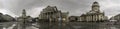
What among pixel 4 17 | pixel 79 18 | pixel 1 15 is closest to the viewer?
pixel 1 15

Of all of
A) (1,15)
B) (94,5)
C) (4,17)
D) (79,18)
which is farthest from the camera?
(94,5)

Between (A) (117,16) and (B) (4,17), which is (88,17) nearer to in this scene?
(A) (117,16)

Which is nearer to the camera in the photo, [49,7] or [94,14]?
[49,7]

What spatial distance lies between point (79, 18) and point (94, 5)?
1297 centimetres

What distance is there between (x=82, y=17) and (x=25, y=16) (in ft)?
97.8

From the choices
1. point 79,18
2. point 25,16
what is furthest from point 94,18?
point 25,16

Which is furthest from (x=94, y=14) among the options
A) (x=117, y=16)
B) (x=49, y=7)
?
(x=49, y=7)

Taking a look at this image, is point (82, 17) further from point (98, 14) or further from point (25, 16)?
point (25, 16)

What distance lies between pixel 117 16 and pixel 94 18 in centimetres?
2025

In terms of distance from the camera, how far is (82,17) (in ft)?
352

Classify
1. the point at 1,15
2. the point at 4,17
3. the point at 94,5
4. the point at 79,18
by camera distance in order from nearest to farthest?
1. the point at 1,15
2. the point at 4,17
3. the point at 79,18
4. the point at 94,5

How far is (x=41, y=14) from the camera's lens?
102 metres

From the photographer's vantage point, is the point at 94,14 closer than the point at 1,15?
No

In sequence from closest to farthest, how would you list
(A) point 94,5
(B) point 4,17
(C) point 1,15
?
1. (C) point 1,15
2. (B) point 4,17
3. (A) point 94,5
